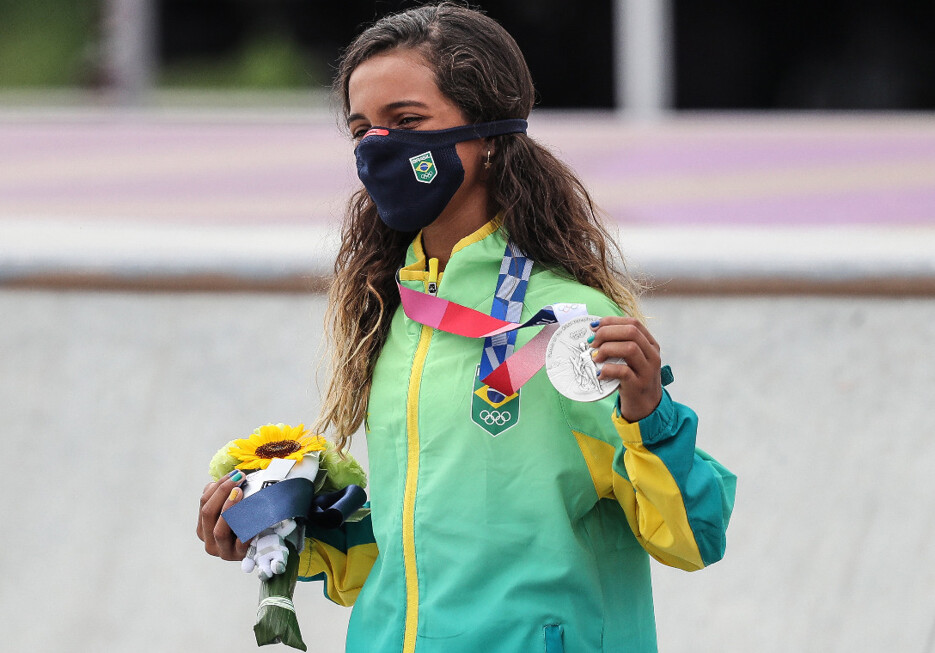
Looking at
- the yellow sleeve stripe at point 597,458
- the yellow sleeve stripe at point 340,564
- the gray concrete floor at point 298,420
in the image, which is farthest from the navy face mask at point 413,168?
the gray concrete floor at point 298,420

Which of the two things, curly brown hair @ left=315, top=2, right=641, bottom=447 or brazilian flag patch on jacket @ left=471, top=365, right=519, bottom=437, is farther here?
curly brown hair @ left=315, top=2, right=641, bottom=447

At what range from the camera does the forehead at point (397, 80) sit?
1959 millimetres

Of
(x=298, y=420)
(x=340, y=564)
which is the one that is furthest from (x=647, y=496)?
(x=298, y=420)

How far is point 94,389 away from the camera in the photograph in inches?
153

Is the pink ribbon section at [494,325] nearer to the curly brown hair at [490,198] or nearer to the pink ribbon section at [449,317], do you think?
the pink ribbon section at [449,317]

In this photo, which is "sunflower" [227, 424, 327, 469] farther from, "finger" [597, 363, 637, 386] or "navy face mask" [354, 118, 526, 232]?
"finger" [597, 363, 637, 386]

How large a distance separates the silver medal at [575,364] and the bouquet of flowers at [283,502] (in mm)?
616

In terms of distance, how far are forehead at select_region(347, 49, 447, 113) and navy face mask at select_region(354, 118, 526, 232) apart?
0.06 metres

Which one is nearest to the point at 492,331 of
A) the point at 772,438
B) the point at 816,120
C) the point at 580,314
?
the point at 580,314

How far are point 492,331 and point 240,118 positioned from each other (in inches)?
256

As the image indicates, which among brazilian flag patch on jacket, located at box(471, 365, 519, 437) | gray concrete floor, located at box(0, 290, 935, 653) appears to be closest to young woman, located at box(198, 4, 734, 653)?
brazilian flag patch on jacket, located at box(471, 365, 519, 437)

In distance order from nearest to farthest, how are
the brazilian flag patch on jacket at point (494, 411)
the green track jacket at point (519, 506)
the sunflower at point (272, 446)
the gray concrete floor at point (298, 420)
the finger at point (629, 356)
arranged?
the finger at point (629, 356)
the green track jacket at point (519, 506)
the brazilian flag patch on jacket at point (494, 411)
the sunflower at point (272, 446)
the gray concrete floor at point (298, 420)

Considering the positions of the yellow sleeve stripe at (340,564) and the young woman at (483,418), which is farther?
the yellow sleeve stripe at (340,564)

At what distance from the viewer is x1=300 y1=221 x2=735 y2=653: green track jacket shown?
5.70 feet
